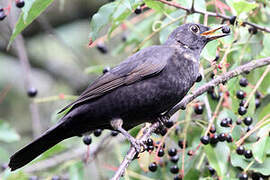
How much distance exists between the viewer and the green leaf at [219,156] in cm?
359

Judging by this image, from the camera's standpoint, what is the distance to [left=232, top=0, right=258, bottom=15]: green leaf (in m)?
3.47

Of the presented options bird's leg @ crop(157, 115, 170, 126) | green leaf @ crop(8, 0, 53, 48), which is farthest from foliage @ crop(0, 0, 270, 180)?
bird's leg @ crop(157, 115, 170, 126)

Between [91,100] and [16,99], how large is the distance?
4.80 m

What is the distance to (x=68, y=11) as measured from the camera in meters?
8.00

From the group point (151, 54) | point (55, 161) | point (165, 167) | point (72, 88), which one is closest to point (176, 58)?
point (151, 54)

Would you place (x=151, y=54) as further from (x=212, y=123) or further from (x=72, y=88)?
(x=72, y=88)

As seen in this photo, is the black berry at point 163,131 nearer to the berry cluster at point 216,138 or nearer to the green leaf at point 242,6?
the berry cluster at point 216,138

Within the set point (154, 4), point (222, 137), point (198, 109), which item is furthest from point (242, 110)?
point (154, 4)

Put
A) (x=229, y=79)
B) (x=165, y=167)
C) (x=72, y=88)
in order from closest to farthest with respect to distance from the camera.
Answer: (x=229, y=79)
(x=165, y=167)
(x=72, y=88)

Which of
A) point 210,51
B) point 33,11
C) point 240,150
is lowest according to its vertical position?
point 240,150

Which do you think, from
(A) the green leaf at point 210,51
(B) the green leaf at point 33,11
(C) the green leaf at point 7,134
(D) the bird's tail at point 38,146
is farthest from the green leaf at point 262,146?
(C) the green leaf at point 7,134

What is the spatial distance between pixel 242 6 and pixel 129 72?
106 cm

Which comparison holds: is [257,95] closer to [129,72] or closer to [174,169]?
[174,169]

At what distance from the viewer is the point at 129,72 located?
4.06 meters
